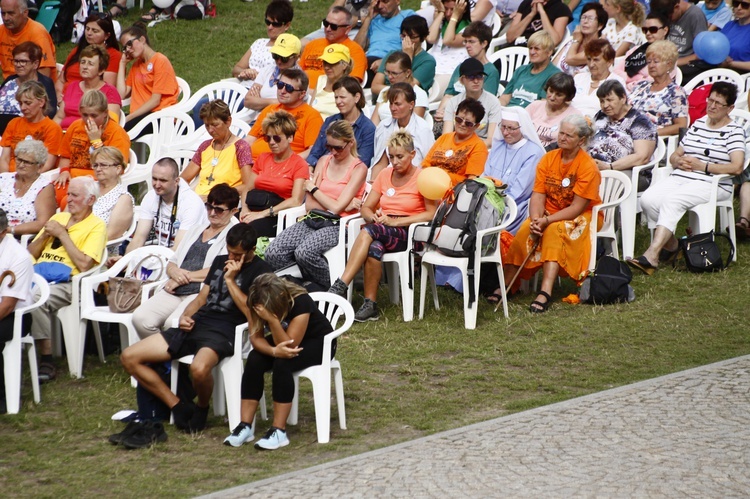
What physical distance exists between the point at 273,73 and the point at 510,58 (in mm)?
2698

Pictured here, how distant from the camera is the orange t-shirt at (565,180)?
846 centimetres

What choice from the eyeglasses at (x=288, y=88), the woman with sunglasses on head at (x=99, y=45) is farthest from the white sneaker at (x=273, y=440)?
the woman with sunglasses on head at (x=99, y=45)

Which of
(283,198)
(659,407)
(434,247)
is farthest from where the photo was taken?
(283,198)

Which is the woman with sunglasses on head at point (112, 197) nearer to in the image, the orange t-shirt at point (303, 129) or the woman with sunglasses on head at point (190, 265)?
the woman with sunglasses on head at point (190, 265)

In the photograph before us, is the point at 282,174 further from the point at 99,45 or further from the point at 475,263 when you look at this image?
the point at 99,45

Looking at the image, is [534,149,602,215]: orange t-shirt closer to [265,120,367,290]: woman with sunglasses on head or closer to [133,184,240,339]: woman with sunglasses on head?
[265,120,367,290]: woman with sunglasses on head

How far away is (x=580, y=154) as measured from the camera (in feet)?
28.1

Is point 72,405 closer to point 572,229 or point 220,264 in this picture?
point 220,264

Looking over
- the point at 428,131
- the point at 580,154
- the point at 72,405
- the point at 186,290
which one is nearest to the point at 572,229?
the point at 580,154

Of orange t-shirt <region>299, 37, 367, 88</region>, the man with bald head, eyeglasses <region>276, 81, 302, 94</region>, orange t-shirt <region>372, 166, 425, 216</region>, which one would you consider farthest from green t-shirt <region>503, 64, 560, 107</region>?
the man with bald head

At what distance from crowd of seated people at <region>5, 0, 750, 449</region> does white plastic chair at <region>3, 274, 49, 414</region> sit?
413mm

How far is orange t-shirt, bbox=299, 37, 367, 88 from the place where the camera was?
1120cm

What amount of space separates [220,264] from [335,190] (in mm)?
2256

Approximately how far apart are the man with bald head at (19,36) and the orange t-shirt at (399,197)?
466 centimetres
